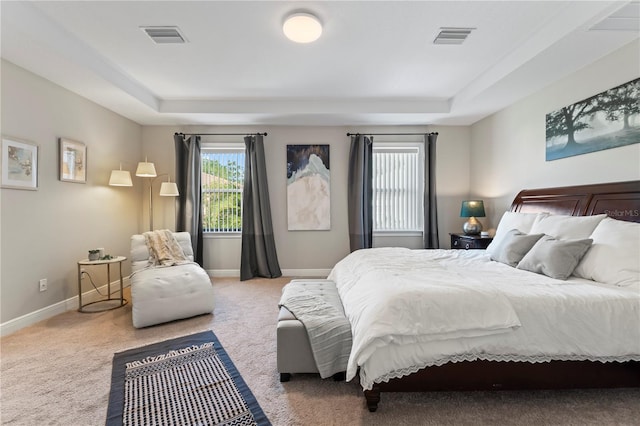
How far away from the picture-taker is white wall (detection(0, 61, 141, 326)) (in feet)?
9.55

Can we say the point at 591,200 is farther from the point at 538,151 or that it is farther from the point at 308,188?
the point at 308,188

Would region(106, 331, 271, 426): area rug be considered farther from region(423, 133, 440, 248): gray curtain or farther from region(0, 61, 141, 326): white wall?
region(423, 133, 440, 248): gray curtain

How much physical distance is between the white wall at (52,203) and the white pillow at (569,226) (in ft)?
16.6

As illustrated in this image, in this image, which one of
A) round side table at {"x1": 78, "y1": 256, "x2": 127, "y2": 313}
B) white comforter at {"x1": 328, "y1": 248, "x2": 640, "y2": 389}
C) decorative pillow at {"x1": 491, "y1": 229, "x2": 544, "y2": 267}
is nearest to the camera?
white comforter at {"x1": 328, "y1": 248, "x2": 640, "y2": 389}

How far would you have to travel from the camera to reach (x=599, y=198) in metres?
2.72

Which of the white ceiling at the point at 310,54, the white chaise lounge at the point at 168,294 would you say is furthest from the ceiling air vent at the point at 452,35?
the white chaise lounge at the point at 168,294

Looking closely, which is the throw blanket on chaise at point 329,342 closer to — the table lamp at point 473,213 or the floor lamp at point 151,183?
the table lamp at point 473,213

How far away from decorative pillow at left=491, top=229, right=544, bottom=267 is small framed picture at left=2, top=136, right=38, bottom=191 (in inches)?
185

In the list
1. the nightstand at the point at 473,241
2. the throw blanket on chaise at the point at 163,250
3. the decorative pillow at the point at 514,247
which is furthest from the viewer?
the nightstand at the point at 473,241

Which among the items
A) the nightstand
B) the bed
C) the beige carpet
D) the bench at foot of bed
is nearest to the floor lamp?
the beige carpet

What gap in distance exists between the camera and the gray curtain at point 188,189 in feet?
16.1

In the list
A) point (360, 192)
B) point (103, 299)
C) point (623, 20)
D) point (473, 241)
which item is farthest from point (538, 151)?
point (103, 299)

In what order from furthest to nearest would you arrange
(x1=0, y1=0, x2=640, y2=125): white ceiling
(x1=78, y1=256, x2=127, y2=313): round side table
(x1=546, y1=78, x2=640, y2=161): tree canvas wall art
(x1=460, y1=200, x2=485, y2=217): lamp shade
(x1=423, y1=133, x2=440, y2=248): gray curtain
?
1. (x1=423, y1=133, x2=440, y2=248): gray curtain
2. (x1=460, y1=200, x2=485, y2=217): lamp shade
3. (x1=78, y1=256, x2=127, y2=313): round side table
4. (x1=546, y1=78, x2=640, y2=161): tree canvas wall art
5. (x1=0, y1=0, x2=640, y2=125): white ceiling

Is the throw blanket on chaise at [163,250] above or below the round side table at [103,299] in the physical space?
above
